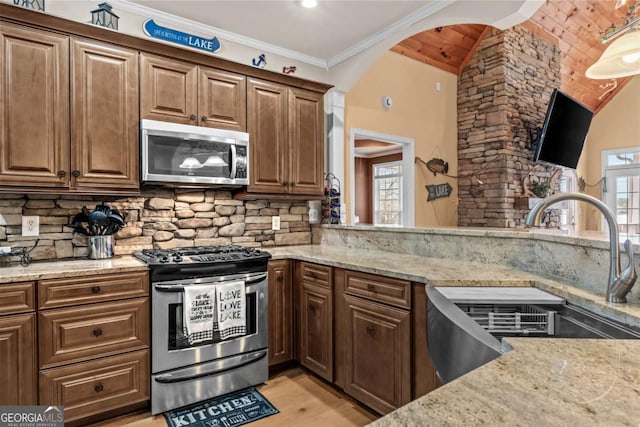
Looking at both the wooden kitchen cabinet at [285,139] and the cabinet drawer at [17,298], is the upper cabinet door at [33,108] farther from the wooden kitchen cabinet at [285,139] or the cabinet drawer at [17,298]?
the wooden kitchen cabinet at [285,139]

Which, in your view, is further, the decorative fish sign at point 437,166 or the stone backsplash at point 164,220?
the decorative fish sign at point 437,166

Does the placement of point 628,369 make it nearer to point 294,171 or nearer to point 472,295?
point 472,295

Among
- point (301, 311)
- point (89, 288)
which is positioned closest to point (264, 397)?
point (301, 311)

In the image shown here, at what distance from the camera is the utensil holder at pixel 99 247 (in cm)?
249

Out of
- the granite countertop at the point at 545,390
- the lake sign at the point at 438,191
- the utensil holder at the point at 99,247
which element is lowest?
the granite countertop at the point at 545,390

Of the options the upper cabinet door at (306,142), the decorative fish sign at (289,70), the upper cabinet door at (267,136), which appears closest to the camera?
the upper cabinet door at (267,136)

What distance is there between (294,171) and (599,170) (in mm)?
6617

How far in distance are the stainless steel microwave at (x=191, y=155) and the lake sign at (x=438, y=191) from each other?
296 centimetres

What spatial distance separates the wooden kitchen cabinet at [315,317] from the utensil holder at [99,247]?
131 cm

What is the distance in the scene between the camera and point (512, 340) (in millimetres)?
922

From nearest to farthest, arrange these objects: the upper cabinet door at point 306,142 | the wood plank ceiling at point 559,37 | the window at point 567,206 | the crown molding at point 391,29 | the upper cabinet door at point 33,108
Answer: the upper cabinet door at point 33,108 → the crown molding at point 391,29 → the upper cabinet door at point 306,142 → the wood plank ceiling at point 559,37 → the window at point 567,206

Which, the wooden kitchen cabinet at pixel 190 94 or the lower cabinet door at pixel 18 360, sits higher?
the wooden kitchen cabinet at pixel 190 94

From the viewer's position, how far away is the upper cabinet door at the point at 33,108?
6.93 ft

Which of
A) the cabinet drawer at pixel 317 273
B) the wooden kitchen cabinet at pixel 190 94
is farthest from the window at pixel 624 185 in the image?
the wooden kitchen cabinet at pixel 190 94
